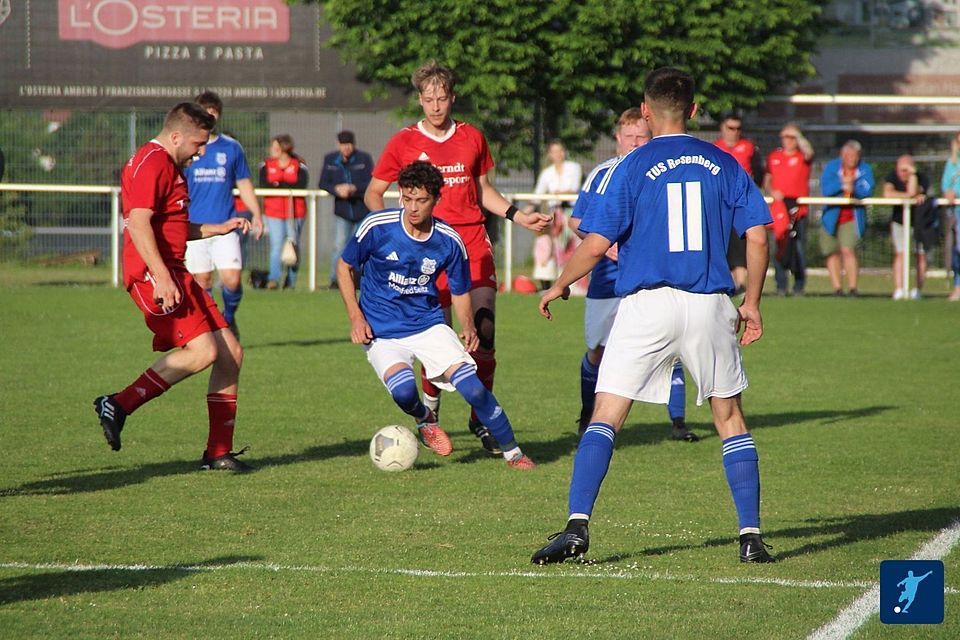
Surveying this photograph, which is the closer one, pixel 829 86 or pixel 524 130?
pixel 524 130

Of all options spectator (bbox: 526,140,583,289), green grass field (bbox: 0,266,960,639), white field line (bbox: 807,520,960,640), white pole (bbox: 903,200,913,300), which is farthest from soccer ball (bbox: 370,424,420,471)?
white pole (bbox: 903,200,913,300)

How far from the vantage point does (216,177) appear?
1300 cm

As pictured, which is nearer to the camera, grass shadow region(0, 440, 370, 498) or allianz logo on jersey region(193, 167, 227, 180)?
grass shadow region(0, 440, 370, 498)

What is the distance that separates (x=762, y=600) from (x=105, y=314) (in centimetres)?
1334

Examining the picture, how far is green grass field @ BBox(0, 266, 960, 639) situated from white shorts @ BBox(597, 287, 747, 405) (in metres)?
0.73

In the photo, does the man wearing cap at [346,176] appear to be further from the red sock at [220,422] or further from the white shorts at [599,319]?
the red sock at [220,422]

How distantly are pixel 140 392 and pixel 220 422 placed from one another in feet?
1.62

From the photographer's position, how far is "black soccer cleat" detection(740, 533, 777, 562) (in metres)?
5.95

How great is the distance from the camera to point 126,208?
773cm

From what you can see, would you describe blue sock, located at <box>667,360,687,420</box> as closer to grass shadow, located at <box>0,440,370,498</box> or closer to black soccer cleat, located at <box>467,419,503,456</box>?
black soccer cleat, located at <box>467,419,503,456</box>

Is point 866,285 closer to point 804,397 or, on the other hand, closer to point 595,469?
point 804,397

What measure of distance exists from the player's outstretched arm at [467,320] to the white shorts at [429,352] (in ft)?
0.19

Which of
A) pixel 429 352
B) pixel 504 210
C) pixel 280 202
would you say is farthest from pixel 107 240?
pixel 429 352

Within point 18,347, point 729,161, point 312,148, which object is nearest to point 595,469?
point 729,161
